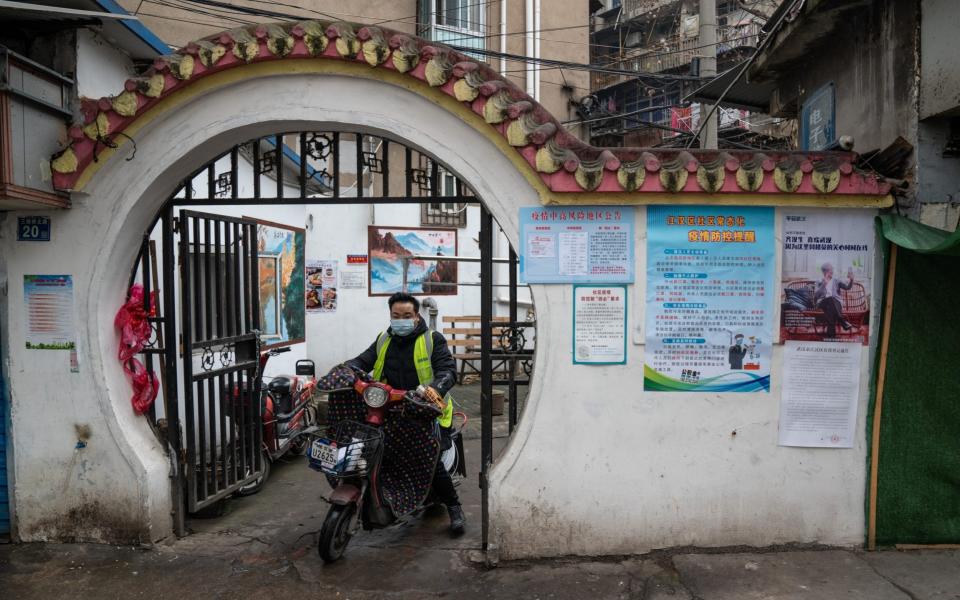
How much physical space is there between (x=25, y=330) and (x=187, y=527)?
1.94 m

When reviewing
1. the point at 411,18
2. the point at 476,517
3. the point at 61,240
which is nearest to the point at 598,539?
the point at 476,517

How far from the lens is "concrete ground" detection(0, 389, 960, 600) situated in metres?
4.27

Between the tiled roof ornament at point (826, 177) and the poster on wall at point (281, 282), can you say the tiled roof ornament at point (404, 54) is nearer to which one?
the tiled roof ornament at point (826, 177)

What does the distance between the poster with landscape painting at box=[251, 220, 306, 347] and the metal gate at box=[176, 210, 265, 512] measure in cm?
205

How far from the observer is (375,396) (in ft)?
15.9

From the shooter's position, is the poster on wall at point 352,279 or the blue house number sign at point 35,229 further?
the poster on wall at point 352,279

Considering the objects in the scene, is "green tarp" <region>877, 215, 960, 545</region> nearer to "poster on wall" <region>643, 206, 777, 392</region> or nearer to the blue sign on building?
"poster on wall" <region>643, 206, 777, 392</region>

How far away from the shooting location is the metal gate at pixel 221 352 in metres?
5.41

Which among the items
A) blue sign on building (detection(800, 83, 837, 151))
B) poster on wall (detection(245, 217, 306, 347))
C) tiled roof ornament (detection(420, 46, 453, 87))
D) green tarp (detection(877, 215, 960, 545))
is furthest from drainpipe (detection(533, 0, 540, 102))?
green tarp (detection(877, 215, 960, 545))

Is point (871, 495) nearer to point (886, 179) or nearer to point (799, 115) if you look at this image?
point (886, 179)

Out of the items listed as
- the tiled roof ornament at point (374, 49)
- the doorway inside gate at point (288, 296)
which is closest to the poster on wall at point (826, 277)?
the doorway inside gate at point (288, 296)

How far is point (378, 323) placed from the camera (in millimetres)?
13547

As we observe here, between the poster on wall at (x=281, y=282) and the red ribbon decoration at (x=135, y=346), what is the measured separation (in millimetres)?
3189

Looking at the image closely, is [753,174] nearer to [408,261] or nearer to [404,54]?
[404,54]
